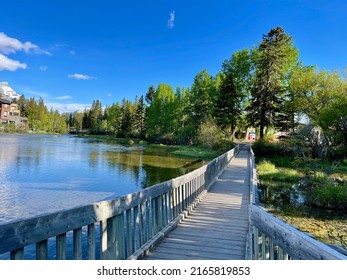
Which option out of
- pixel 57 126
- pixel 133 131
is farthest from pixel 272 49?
pixel 57 126

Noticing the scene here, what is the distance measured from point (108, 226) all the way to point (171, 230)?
2347 mm

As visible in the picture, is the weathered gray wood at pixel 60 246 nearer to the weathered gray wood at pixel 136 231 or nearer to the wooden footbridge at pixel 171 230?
the wooden footbridge at pixel 171 230

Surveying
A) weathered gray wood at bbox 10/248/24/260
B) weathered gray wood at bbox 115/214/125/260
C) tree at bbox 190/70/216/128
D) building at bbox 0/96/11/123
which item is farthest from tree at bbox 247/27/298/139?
building at bbox 0/96/11/123

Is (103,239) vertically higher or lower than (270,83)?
lower

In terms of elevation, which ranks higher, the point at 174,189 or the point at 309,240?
the point at 309,240

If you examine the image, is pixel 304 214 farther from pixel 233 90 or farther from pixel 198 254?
pixel 233 90

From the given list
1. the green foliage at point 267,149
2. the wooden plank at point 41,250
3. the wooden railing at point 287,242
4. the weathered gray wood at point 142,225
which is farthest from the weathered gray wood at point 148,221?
the green foliage at point 267,149

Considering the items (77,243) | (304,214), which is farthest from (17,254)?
(304,214)

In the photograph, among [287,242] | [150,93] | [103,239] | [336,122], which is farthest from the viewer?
[150,93]

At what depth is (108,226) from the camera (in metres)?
4.05

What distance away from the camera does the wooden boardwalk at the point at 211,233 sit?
5035 mm
